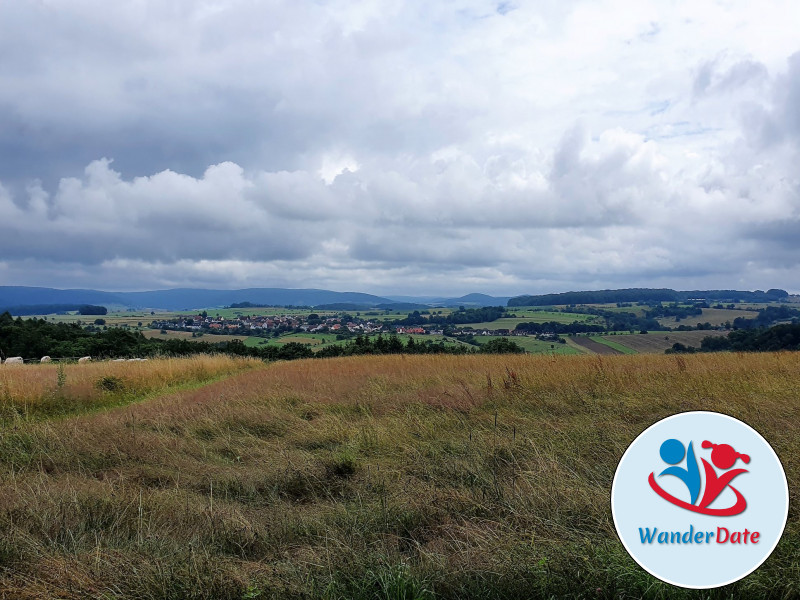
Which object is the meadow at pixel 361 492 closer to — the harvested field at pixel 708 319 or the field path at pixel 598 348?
the field path at pixel 598 348

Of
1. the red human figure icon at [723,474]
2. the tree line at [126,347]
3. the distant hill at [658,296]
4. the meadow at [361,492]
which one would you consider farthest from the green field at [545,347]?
the distant hill at [658,296]

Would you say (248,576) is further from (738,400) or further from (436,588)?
(738,400)

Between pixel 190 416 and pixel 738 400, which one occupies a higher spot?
pixel 738 400

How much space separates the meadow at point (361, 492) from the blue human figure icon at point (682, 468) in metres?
0.62

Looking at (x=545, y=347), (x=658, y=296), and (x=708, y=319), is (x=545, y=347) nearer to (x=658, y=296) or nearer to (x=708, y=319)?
(x=708, y=319)

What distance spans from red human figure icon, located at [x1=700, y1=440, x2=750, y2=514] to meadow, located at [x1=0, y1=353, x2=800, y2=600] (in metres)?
0.56

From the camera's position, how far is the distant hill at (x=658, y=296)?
69.8m

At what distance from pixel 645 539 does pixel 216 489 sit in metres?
4.32

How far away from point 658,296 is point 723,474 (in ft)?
267

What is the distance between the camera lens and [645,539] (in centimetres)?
269

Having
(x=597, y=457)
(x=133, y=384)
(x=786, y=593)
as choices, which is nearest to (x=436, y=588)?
(x=786, y=593)

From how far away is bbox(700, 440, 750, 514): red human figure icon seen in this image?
270cm

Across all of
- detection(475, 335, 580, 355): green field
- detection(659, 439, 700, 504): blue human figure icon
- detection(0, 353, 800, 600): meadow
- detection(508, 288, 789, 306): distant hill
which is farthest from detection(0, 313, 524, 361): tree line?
detection(508, 288, 789, 306): distant hill

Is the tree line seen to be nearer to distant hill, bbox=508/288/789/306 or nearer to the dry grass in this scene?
the dry grass
